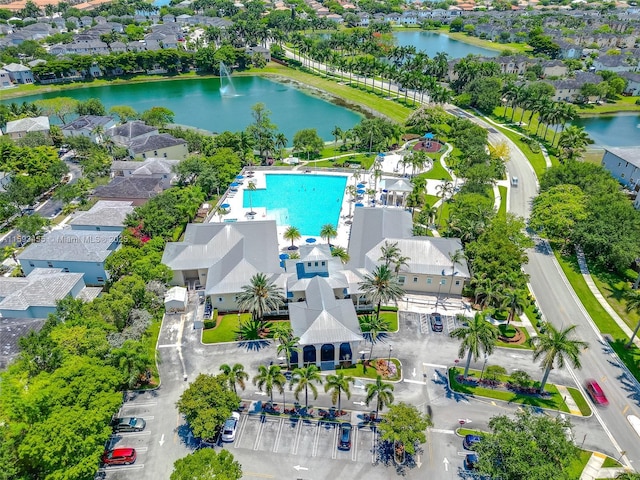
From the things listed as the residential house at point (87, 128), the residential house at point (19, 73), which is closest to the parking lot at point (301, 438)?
the residential house at point (87, 128)

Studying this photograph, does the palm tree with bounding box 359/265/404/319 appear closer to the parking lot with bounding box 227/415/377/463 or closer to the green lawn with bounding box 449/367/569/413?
the green lawn with bounding box 449/367/569/413

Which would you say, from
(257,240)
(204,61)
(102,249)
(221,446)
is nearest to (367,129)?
(257,240)

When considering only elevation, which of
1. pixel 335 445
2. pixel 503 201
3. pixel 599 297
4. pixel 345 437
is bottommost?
pixel 335 445

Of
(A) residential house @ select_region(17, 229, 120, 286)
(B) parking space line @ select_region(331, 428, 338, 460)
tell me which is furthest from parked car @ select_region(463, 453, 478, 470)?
(A) residential house @ select_region(17, 229, 120, 286)

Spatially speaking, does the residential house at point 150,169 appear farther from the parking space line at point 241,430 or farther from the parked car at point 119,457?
the parked car at point 119,457

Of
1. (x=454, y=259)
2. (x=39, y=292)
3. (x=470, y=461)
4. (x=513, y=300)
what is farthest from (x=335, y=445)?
(x=39, y=292)

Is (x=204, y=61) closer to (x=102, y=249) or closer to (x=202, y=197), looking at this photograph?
(x=202, y=197)

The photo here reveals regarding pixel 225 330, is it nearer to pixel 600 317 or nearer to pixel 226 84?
pixel 600 317
